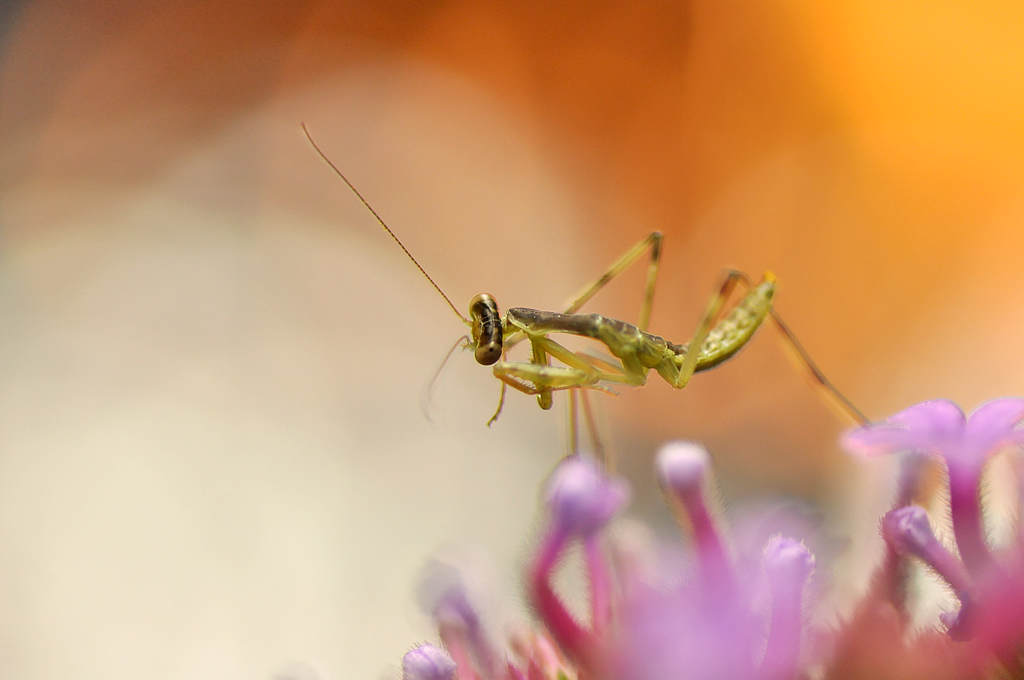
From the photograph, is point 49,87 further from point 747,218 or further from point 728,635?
point 728,635

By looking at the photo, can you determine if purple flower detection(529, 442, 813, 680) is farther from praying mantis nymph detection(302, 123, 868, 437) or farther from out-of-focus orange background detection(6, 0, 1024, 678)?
out-of-focus orange background detection(6, 0, 1024, 678)

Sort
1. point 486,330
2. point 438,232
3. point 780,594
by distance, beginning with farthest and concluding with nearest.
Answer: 1. point 438,232
2. point 486,330
3. point 780,594

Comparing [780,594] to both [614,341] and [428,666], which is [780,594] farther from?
[614,341]

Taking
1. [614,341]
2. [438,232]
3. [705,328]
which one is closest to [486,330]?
[614,341]

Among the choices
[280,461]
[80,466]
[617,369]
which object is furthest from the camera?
[280,461]

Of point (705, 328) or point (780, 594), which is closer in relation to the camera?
point (780, 594)

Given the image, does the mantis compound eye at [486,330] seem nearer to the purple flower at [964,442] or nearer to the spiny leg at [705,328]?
the spiny leg at [705,328]

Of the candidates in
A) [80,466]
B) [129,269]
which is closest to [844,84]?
[129,269]
